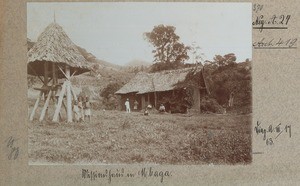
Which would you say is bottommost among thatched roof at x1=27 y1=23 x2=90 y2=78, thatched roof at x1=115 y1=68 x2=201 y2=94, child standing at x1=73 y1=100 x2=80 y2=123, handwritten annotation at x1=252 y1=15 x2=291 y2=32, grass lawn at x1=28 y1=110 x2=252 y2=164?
grass lawn at x1=28 y1=110 x2=252 y2=164

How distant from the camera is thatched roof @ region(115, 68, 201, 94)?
5.89ft

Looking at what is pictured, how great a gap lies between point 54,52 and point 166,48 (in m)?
0.46

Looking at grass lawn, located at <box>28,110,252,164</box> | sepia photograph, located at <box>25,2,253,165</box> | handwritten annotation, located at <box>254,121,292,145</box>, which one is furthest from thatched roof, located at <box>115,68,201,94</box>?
handwritten annotation, located at <box>254,121,292,145</box>

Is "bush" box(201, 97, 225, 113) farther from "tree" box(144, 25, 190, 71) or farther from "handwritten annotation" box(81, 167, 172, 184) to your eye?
"handwritten annotation" box(81, 167, 172, 184)

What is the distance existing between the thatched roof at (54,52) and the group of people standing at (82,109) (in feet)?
0.44

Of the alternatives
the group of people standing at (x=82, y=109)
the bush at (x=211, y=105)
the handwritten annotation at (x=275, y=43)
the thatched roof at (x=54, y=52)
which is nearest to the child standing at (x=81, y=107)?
the group of people standing at (x=82, y=109)

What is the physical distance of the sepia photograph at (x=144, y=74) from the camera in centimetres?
176

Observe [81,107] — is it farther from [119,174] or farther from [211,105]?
[211,105]

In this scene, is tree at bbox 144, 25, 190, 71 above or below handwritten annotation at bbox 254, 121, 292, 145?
above

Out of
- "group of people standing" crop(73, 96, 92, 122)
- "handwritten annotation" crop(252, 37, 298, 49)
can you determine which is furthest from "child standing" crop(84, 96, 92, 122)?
"handwritten annotation" crop(252, 37, 298, 49)

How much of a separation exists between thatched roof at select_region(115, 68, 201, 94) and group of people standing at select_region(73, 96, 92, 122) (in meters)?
0.14

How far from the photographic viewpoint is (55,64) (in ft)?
5.91

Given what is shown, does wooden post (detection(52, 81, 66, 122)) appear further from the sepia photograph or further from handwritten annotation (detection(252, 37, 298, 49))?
handwritten annotation (detection(252, 37, 298, 49))

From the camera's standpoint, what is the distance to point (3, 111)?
1.74m
